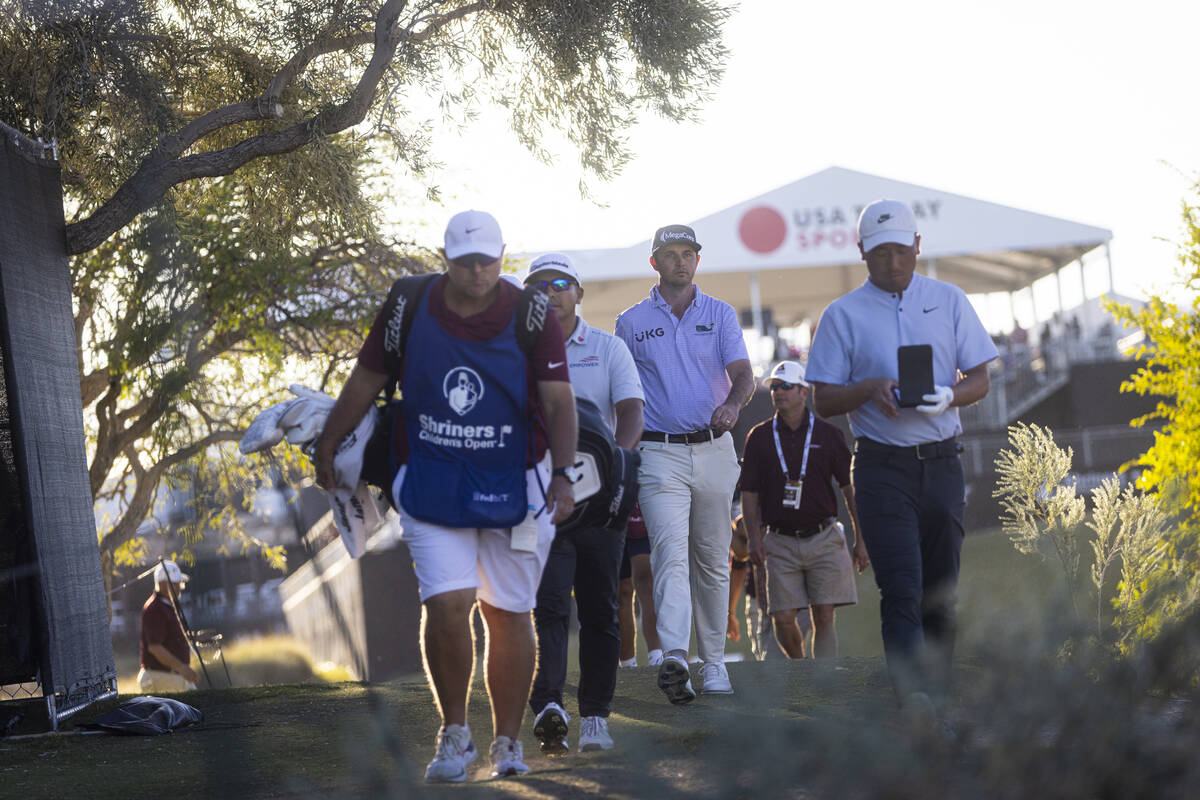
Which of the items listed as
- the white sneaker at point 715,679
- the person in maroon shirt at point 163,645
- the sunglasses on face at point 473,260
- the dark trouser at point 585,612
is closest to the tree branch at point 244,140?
the dark trouser at point 585,612

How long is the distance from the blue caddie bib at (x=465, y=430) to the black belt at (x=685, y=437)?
216 centimetres

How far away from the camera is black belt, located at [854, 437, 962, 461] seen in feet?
18.2

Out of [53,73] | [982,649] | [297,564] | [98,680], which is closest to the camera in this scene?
[982,649]

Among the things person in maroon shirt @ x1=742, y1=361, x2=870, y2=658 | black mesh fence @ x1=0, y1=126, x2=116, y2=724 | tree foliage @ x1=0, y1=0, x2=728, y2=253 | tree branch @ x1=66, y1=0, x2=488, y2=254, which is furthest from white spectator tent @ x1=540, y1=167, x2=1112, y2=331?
black mesh fence @ x1=0, y1=126, x2=116, y2=724

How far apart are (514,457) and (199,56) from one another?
7.82 m

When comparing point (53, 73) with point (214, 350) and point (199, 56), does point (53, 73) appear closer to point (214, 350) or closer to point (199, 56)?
point (199, 56)

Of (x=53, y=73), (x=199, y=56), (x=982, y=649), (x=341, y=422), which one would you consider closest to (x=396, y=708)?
(x=341, y=422)

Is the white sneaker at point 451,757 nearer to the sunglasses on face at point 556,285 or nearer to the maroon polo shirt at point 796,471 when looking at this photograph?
the sunglasses on face at point 556,285

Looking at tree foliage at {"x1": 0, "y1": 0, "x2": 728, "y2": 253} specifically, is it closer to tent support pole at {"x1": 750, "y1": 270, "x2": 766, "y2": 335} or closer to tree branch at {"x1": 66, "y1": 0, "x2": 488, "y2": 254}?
tree branch at {"x1": 66, "y1": 0, "x2": 488, "y2": 254}

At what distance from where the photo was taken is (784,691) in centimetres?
700

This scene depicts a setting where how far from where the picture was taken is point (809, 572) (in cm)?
962

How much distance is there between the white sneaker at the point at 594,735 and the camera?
5.53 meters

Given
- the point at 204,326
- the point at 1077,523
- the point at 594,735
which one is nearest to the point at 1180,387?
the point at 1077,523

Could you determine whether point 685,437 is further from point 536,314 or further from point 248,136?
point 248,136
